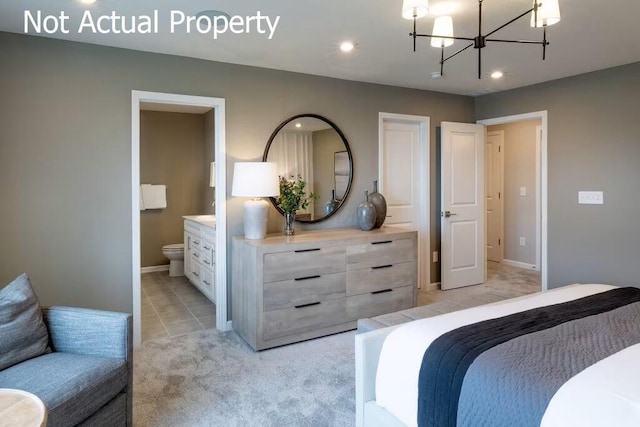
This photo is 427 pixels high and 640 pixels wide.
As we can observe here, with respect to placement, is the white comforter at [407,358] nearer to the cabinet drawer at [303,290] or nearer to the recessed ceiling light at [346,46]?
the cabinet drawer at [303,290]

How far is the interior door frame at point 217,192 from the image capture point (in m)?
3.21

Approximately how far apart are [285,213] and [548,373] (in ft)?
8.73

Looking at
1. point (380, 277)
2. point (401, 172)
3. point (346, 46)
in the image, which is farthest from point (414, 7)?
point (401, 172)

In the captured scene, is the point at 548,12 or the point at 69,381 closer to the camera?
the point at 69,381

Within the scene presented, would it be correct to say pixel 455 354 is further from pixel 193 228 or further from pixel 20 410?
pixel 193 228

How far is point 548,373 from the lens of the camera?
126 cm

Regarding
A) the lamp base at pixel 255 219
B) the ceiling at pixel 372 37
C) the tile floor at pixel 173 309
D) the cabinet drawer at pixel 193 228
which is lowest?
the tile floor at pixel 173 309

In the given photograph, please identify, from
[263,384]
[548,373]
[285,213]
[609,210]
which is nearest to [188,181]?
[285,213]

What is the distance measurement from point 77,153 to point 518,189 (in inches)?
227

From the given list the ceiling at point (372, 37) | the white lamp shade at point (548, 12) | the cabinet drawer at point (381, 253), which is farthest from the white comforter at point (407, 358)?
the ceiling at point (372, 37)

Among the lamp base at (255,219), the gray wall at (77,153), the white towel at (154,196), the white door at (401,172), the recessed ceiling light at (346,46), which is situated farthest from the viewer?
the white towel at (154,196)

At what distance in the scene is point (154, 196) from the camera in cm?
594

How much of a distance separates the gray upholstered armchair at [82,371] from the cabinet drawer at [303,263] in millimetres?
1251

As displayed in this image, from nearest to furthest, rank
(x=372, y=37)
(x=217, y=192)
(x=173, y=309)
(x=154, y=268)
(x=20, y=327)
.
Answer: (x=20, y=327), (x=372, y=37), (x=217, y=192), (x=173, y=309), (x=154, y=268)
